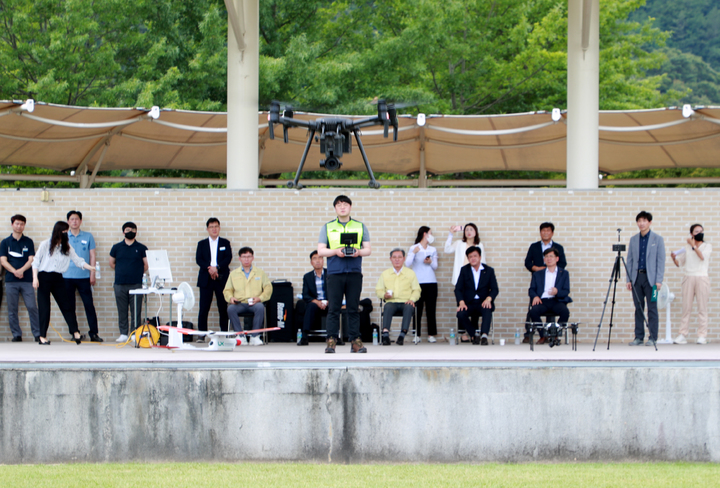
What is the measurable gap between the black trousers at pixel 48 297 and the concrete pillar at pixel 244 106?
292 cm

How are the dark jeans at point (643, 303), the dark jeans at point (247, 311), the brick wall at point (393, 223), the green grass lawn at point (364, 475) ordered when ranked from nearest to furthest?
the green grass lawn at point (364, 475), the dark jeans at point (643, 303), the dark jeans at point (247, 311), the brick wall at point (393, 223)

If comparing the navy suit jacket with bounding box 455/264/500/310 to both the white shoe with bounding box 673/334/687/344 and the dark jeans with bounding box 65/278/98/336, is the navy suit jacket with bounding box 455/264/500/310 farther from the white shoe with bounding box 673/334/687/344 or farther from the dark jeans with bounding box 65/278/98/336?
the dark jeans with bounding box 65/278/98/336

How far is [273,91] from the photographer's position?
Result: 21.4m

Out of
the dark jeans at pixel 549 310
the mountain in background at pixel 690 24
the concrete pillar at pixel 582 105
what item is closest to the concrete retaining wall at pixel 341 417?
the dark jeans at pixel 549 310

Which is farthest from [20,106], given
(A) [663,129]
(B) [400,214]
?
(A) [663,129]

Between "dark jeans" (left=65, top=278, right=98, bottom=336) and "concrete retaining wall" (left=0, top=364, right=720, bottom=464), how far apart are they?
4.05 meters

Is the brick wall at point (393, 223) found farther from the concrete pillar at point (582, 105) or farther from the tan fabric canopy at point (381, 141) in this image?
the tan fabric canopy at point (381, 141)

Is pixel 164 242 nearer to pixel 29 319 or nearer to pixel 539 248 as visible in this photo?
pixel 29 319

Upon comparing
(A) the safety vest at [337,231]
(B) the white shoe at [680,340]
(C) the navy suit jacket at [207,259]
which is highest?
(A) the safety vest at [337,231]

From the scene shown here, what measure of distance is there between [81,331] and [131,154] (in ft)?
24.9

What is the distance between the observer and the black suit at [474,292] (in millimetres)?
10320

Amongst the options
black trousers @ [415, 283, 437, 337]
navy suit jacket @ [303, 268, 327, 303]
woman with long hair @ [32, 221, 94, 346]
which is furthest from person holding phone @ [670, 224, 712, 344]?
woman with long hair @ [32, 221, 94, 346]

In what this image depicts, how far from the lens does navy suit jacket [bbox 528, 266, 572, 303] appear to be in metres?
10.1

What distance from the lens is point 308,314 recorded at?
1036cm
